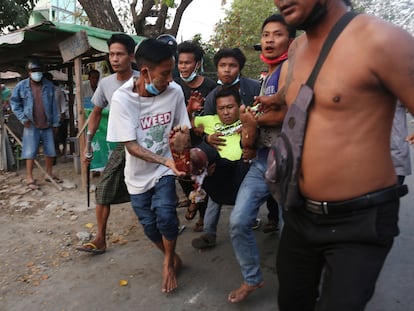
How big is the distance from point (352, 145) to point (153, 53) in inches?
65.6

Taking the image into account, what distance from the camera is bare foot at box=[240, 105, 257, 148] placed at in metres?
2.55

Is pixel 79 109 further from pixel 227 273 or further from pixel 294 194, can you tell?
pixel 294 194

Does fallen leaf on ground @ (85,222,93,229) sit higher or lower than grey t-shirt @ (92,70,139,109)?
lower

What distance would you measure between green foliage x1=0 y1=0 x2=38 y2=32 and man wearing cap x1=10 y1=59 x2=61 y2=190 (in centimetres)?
727

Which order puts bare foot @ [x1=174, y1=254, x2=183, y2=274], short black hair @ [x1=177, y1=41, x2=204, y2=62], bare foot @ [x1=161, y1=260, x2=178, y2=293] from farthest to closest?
short black hair @ [x1=177, y1=41, x2=204, y2=62] → bare foot @ [x1=174, y1=254, x2=183, y2=274] → bare foot @ [x1=161, y1=260, x2=178, y2=293]

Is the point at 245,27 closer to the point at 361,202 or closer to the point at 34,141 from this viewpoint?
the point at 34,141

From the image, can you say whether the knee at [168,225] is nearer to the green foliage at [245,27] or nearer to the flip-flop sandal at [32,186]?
the flip-flop sandal at [32,186]

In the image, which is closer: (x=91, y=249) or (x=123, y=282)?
(x=123, y=282)

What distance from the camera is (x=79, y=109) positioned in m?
5.62

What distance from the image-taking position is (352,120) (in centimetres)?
146

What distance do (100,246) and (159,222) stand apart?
1088 millimetres

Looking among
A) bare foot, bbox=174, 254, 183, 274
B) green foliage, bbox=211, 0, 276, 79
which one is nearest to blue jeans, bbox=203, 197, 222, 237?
bare foot, bbox=174, 254, 183, 274

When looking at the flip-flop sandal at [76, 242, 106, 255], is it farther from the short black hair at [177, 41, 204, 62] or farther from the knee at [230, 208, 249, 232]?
the short black hair at [177, 41, 204, 62]

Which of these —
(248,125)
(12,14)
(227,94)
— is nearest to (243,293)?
(248,125)
